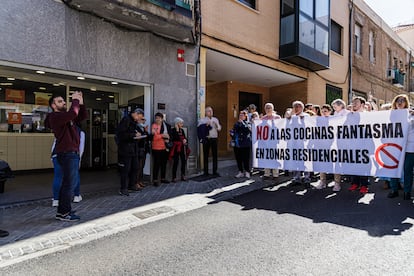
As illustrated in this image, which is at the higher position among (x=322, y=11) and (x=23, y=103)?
(x=322, y=11)

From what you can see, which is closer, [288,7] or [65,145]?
[65,145]

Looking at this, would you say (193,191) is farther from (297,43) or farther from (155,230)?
(297,43)

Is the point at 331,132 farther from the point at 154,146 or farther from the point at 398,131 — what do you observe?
the point at 154,146

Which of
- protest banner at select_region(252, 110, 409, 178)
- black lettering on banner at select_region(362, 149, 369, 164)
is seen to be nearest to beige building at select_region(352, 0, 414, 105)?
protest banner at select_region(252, 110, 409, 178)

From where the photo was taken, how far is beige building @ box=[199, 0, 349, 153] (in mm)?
9352

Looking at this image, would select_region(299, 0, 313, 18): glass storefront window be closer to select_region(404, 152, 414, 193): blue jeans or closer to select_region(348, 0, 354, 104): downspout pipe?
select_region(348, 0, 354, 104): downspout pipe

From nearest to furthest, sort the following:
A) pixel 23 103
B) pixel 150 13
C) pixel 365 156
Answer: pixel 365 156 → pixel 150 13 → pixel 23 103

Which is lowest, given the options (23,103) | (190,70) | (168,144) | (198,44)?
(168,144)

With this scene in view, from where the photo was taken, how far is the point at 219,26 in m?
9.12

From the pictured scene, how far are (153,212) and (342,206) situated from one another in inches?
130

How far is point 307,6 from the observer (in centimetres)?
1150

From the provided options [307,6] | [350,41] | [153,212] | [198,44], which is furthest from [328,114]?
[350,41]

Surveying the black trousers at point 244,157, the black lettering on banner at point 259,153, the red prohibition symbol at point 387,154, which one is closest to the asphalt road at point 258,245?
the red prohibition symbol at point 387,154

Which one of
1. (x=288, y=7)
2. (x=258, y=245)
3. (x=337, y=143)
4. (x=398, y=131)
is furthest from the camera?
(x=288, y=7)
